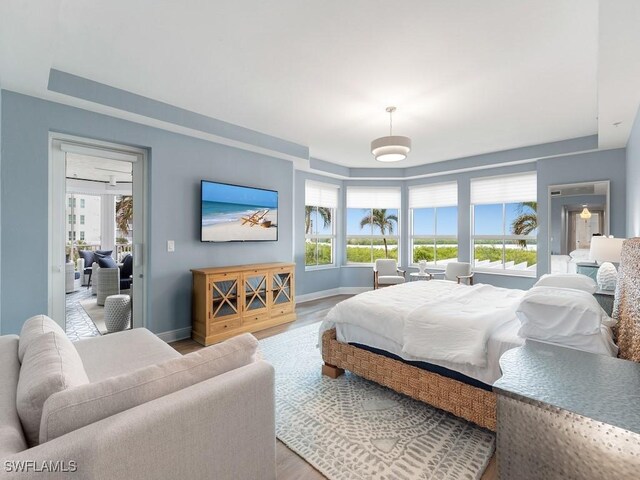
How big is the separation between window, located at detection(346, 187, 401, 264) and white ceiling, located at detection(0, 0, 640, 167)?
2826mm

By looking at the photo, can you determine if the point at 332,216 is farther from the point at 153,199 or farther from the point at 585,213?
the point at 585,213

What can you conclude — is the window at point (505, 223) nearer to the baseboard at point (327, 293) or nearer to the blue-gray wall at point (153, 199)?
the baseboard at point (327, 293)

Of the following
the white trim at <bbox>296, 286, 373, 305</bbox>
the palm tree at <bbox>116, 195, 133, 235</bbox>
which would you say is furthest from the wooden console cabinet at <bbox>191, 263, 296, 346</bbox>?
the palm tree at <bbox>116, 195, 133, 235</bbox>

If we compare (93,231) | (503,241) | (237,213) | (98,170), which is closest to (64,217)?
(237,213)

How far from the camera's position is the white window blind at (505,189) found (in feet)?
16.1

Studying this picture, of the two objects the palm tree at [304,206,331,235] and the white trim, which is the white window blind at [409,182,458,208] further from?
the white trim

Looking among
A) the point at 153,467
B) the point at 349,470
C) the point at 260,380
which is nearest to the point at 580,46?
the point at 260,380

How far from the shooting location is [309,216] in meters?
5.97

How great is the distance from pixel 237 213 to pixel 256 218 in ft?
1.05

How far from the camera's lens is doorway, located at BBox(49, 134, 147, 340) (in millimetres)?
2893

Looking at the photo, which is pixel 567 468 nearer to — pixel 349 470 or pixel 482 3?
pixel 349 470

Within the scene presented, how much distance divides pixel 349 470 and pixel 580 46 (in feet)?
10.8

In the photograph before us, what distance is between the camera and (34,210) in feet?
8.76

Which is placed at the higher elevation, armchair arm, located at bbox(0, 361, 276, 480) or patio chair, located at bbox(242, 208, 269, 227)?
patio chair, located at bbox(242, 208, 269, 227)
